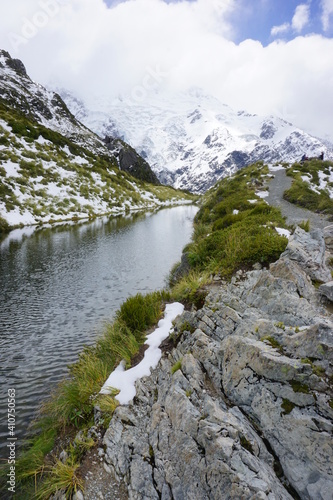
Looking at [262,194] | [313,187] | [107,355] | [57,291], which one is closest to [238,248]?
[107,355]

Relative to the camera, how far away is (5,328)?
475 inches

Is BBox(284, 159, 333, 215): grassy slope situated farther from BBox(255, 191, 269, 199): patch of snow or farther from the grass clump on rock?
the grass clump on rock

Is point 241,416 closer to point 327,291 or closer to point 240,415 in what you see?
point 240,415

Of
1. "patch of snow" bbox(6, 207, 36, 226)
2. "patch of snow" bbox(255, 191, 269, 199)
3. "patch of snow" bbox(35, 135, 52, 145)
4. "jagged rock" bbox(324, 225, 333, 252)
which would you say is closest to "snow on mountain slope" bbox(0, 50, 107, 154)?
"patch of snow" bbox(35, 135, 52, 145)

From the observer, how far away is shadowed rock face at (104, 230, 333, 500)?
12.4 feet

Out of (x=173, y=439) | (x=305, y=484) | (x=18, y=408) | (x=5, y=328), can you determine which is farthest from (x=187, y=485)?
(x=5, y=328)

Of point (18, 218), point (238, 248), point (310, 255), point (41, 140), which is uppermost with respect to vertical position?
point (41, 140)

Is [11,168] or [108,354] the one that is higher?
[11,168]

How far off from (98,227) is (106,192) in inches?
923

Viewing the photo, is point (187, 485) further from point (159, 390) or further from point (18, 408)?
point (18, 408)

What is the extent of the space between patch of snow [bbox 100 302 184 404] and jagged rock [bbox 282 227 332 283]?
4568mm

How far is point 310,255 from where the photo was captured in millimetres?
8469

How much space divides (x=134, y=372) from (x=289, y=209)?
60.0ft

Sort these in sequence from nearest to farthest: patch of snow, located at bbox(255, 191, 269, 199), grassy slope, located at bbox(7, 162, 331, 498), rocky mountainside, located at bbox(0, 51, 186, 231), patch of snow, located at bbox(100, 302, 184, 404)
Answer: grassy slope, located at bbox(7, 162, 331, 498)
patch of snow, located at bbox(100, 302, 184, 404)
patch of snow, located at bbox(255, 191, 269, 199)
rocky mountainside, located at bbox(0, 51, 186, 231)
